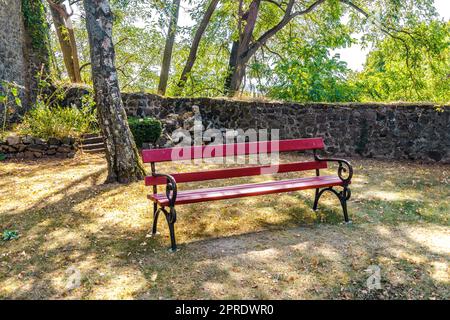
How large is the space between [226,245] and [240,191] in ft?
2.17

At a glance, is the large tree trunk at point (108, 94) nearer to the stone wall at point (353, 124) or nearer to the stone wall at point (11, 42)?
the stone wall at point (353, 124)

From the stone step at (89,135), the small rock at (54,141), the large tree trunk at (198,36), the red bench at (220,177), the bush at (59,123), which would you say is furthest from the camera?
the large tree trunk at (198,36)

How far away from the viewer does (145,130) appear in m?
10.4

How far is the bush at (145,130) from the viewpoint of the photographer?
33.7 feet

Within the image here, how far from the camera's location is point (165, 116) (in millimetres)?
12156

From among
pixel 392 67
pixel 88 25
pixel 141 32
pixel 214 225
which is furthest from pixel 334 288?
pixel 141 32

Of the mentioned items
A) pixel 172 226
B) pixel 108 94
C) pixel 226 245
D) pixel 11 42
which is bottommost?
pixel 226 245

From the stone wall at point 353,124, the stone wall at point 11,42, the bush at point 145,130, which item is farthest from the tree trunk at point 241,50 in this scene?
the stone wall at point 11,42

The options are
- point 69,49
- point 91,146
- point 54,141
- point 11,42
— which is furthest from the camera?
point 69,49

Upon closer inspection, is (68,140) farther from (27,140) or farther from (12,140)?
(12,140)

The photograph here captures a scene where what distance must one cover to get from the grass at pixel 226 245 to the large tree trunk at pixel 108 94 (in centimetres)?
39

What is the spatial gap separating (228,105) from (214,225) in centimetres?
670

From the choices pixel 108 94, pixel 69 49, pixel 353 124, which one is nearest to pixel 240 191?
pixel 108 94
